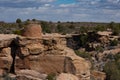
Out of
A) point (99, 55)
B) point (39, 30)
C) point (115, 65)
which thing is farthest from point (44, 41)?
point (99, 55)

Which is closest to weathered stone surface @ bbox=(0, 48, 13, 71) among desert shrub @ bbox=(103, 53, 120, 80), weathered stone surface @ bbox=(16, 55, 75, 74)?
weathered stone surface @ bbox=(16, 55, 75, 74)

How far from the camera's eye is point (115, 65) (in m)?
43.2

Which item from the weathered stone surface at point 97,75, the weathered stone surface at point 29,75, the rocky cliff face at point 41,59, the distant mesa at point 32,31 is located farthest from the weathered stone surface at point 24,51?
the weathered stone surface at point 97,75

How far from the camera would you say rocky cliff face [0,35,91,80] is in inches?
1217

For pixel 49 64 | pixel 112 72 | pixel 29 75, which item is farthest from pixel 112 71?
pixel 29 75

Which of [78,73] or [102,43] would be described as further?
[102,43]

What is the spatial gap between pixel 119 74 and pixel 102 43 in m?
30.9

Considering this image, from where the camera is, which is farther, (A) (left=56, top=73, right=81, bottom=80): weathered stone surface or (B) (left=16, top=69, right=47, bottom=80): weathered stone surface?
(A) (left=56, top=73, right=81, bottom=80): weathered stone surface

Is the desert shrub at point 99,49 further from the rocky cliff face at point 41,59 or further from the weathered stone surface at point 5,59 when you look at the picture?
the weathered stone surface at point 5,59

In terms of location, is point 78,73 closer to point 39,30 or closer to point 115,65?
point 39,30

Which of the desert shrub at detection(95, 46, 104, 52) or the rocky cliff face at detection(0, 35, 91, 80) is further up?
the rocky cliff face at detection(0, 35, 91, 80)

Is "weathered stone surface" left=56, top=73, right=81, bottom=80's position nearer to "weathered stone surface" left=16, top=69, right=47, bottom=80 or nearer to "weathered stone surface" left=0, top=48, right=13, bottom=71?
"weathered stone surface" left=16, top=69, right=47, bottom=80

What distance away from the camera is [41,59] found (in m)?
31.4

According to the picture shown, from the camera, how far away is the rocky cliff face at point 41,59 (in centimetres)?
3092
